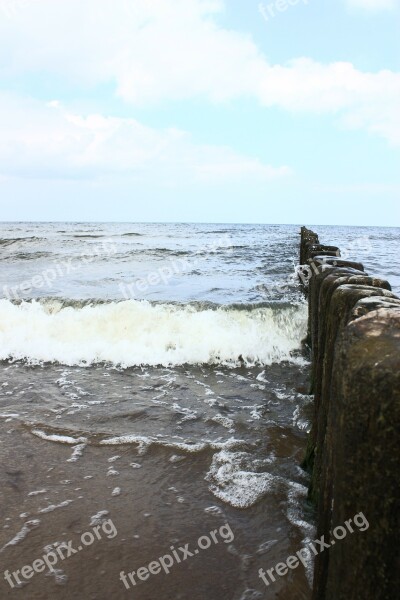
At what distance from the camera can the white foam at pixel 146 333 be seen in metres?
7.14

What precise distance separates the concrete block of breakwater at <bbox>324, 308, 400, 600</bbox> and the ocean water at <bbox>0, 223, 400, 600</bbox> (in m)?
1.35

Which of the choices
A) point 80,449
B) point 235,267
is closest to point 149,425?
point 80,449

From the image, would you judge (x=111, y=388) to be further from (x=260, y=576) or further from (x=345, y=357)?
(x=345, y=357)

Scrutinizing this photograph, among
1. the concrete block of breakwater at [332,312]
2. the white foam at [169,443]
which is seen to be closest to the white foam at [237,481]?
the white foam at [169,443]

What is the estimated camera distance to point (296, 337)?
7.95m

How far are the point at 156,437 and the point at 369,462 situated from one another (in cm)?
325

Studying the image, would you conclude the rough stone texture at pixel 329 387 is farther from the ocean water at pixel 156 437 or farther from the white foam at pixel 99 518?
the white foam at pixel 99 518

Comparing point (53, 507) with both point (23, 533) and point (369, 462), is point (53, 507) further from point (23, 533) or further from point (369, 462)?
point (369, 462)

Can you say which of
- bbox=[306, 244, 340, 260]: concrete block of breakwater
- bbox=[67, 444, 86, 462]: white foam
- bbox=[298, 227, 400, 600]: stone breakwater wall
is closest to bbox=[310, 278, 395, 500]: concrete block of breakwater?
bbox=[298, 227, 400, 600]: stone breakwater wall

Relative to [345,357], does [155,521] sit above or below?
below

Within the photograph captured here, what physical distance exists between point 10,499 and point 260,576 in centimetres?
178

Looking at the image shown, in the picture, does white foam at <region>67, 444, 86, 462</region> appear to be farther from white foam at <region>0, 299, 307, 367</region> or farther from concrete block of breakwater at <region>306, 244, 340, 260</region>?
concrete block of breakwater at <region>306, 244, 340, 260</region>

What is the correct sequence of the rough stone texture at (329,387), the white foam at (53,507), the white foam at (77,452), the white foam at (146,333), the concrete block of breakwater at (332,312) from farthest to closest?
the white foam at (146,333) → the white foam at (77,452) → the white foam at (53,507) → the concrete block of breakwater at (332,312) → the rough stone texture at (329,387)

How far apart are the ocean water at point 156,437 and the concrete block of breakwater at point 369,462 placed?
1350mm
